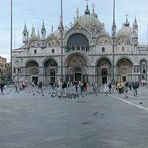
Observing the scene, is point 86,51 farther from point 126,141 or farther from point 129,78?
point 126,141

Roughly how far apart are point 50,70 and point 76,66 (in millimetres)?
6376

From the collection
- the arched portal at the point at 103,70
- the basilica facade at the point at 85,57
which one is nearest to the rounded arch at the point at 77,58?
the basilica facade at the point at 85,57

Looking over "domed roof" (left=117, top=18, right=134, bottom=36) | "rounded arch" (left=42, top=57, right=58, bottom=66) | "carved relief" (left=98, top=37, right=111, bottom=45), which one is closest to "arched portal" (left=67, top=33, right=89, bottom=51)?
"carved relief" (left=98, top=37, right=111, bottom=45)

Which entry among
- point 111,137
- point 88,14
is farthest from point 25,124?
point 88,14

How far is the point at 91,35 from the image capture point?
87.2 metres

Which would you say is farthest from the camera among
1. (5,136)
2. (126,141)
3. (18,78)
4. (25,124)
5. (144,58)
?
(18,78)

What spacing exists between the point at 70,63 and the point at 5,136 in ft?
258

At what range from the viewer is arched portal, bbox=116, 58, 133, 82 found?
85750 mm

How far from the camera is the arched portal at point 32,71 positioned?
9144 cm

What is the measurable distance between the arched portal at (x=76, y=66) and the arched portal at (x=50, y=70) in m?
3.35

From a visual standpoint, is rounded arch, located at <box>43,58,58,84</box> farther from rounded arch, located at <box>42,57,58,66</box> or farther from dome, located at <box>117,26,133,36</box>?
dome, located at <box>117,26,133,36</box>

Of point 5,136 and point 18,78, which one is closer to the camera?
point 5,136

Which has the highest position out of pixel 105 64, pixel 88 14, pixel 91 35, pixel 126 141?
pixel 88 14

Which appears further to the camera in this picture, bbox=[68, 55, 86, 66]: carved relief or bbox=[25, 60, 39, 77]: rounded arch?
bbox=[25, 60, 39, 77]: rounded arch
